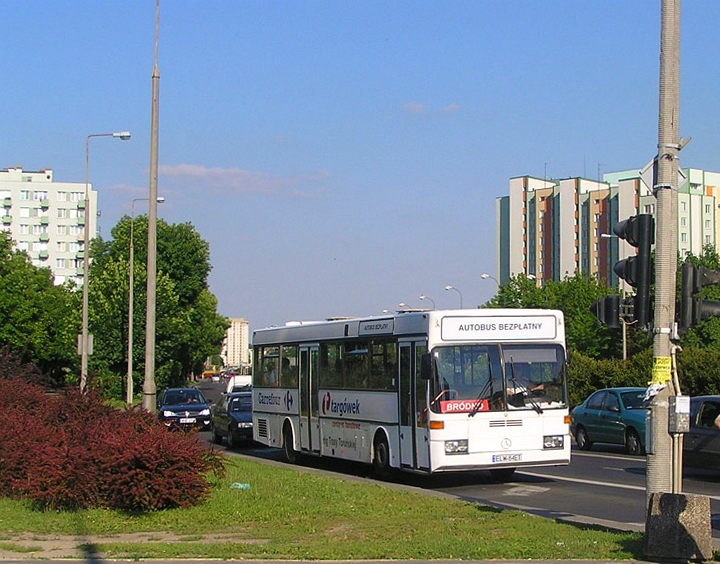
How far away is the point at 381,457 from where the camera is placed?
62.6 feet

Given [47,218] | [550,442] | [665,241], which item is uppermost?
[47,218]

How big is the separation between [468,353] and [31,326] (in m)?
64.4

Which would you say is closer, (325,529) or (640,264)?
(640,264)

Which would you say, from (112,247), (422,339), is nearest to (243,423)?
(422,339)

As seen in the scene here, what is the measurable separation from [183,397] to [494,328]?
20617mm

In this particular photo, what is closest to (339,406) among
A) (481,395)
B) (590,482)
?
(481,395)

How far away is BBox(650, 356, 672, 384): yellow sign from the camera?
33.4ft

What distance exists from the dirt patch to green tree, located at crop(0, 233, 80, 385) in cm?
6304

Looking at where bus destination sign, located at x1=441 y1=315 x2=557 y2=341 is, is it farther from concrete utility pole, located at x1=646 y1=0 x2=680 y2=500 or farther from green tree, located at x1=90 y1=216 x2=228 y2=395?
green tree, located at x1=90 y1=216 x2=228 y2=395

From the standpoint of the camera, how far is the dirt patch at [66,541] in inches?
413

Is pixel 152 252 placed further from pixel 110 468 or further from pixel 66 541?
pixel 66 541

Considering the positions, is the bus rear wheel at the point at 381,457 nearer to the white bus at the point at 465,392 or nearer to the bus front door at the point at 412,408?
the white bus at the point at 465,392

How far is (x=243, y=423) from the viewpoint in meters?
29.3

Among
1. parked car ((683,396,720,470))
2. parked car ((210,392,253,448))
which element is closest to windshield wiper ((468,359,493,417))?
parked car ((683,396,720,470))
